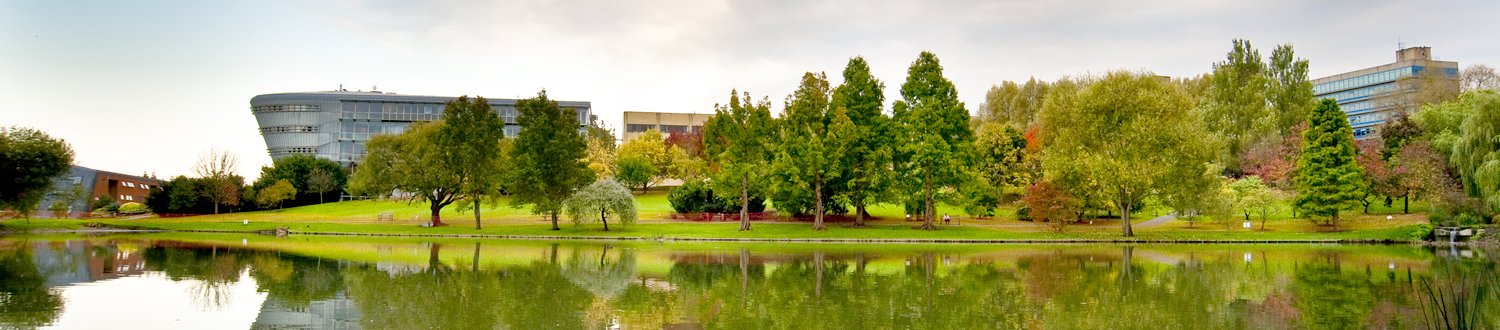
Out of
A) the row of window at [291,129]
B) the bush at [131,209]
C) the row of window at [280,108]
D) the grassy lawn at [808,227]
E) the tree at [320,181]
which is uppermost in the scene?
the row of window at [280,108]

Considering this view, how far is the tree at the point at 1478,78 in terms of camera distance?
85.2 meters

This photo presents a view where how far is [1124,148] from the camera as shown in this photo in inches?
2133

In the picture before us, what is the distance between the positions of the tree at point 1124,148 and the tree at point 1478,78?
4883cm

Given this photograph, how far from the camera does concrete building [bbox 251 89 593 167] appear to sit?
137m

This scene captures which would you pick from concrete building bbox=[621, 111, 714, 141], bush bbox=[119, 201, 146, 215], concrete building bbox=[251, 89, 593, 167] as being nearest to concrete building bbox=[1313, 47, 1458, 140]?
concrete building bbox=[621, 111, 714, 141]

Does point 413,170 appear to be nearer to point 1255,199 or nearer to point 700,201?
point 700,201

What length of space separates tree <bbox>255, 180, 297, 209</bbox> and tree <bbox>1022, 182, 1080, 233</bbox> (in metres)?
66.1

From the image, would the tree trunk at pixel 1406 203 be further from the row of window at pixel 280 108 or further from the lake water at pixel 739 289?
the row of window at pixel 280 108

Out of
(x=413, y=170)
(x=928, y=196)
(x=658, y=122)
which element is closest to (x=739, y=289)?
(x=928, y=196)

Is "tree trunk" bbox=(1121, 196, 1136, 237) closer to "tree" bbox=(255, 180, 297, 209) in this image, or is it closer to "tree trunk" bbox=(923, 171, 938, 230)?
"tree trunk" bbox=(923, 171, 938, 230)

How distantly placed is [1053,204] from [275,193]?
67.6 metres

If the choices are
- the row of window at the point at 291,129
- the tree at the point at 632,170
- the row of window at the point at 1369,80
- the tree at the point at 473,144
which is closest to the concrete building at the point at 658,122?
the row of window at the point at 291,129

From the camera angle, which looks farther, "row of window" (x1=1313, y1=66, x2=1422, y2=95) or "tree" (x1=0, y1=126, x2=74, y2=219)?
"row of window" (x1=1313, y1=66, x2=1422, y2=95)

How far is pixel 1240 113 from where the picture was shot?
7681cm
